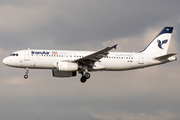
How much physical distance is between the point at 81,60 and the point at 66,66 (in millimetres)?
2479

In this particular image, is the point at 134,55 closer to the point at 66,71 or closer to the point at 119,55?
the point at 119,55

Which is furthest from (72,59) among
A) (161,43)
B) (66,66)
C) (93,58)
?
(161,43)

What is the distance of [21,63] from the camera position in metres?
50.6

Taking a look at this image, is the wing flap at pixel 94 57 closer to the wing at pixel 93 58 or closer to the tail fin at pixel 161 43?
the wing at pixel 93 58

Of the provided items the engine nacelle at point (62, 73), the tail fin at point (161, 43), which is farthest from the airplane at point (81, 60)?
the tail fin at point (161, 43)

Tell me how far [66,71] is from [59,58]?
252cm

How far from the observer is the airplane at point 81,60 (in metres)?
50.3

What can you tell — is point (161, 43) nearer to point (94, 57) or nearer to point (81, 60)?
point (94, 57)

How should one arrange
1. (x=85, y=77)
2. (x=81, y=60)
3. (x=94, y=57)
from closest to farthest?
(x=94, y=57)
(x=81, y=60)
(x=85, y=77)

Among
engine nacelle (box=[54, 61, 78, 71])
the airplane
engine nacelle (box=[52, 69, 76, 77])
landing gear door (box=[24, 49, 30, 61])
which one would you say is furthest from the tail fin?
landing gear door (box=[24, 49, 30, 61])

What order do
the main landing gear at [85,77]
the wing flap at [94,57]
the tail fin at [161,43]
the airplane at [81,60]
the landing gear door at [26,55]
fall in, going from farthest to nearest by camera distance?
the tail fin at [161,43] < the main landing gear at [85,77] < the landing gear door at [26,55] < the airplane at [81,60] < the wing flap at [94,57]

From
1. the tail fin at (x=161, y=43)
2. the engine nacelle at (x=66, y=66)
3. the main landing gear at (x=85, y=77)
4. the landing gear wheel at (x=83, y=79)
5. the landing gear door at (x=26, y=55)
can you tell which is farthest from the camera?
the tail fin at (x=161, y=43)

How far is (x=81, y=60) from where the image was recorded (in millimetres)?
50500

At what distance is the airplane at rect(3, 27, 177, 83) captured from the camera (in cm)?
5031
